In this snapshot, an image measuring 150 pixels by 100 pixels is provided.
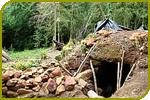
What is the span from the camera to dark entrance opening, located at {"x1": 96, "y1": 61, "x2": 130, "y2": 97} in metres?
9.17

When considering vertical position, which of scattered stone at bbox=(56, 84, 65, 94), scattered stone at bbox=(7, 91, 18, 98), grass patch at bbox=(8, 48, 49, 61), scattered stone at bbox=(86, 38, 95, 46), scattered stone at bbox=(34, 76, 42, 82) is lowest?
scattered stone at bbox=(7, 91, 18, 98)

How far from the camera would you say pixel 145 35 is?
8.88 m

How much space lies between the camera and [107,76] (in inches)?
389

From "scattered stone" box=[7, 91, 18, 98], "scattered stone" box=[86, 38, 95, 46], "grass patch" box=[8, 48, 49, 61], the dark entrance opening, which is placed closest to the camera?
"scattered stone" box=[7, 91, 18, 98]

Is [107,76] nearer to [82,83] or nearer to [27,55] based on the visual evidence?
[82,83]

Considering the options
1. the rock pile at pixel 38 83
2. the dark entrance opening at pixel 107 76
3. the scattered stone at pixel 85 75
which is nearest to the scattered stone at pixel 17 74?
the rock pile at pixel 38 83

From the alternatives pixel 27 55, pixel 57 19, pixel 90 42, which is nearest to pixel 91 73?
pixel 90 42

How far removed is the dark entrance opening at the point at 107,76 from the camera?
9.17m

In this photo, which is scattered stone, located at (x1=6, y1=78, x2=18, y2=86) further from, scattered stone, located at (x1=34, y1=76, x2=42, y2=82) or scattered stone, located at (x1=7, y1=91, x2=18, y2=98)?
scattered stone, located at (x1=34, y1=76, x2=42, y2=82)

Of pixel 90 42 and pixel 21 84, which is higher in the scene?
pixel 90 42

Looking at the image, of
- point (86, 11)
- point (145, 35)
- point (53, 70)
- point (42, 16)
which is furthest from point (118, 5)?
point (53, 70)

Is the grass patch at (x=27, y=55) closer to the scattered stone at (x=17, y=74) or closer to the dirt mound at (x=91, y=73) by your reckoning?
the dirt mound at (x=91, y=73)

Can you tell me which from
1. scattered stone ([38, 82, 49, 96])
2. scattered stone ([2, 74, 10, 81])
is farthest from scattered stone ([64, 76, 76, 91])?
scattered stone ([2, 74, 10, 81])

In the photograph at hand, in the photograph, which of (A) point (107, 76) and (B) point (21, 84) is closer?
(B) point (21, 84)
